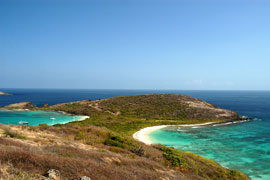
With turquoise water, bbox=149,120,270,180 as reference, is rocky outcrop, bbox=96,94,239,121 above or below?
above

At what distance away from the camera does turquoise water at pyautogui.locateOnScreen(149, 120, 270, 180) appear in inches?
1078

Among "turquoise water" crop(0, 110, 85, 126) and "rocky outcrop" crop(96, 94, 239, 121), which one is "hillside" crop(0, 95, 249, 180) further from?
"turquoise water" crop(0, 110, 85, 126)

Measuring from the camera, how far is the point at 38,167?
24.3ft

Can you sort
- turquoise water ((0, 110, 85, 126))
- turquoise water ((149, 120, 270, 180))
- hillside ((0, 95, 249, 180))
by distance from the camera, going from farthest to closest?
turquoise water ((0, 110, 85, 126)), turquoise water ((149, 120, 270, 180)), hillside ((0, 95, 249, 180))

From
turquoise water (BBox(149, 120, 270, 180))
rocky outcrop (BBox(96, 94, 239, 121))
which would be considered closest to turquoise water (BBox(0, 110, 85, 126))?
rocky outcrop (BBox(96, 94, 239, 121))

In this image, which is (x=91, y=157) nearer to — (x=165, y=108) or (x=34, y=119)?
(x=34, y=119)

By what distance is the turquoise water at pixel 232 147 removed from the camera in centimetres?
2738

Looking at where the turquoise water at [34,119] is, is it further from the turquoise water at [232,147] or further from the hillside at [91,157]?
the turquoise water at [232,147]

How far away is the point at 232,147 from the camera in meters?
37.9

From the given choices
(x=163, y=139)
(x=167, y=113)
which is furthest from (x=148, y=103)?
(x=163, y=139)

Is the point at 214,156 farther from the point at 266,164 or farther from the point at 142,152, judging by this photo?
the point at 142,152

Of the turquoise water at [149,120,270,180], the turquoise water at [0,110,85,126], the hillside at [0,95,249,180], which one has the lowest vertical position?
the turquoise water at [149,120,270,180]

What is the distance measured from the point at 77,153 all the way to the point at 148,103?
8125 centimetres

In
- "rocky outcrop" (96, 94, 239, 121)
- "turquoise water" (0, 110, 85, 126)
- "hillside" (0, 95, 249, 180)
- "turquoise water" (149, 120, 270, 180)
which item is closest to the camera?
"hillside" (0, 95, 249, 180)
